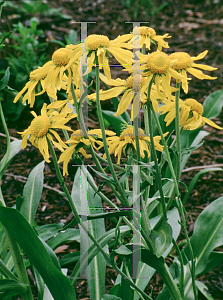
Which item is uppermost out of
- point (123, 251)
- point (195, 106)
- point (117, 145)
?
point (195, 106)

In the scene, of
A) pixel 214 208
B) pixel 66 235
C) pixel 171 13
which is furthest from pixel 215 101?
pixel 171 13

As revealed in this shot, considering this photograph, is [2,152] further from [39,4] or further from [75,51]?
[39,4]

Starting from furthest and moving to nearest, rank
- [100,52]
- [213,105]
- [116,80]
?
[213,105], [116,80], [100,52]

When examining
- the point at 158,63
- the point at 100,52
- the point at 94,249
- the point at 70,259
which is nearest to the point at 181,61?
the point at 158,63

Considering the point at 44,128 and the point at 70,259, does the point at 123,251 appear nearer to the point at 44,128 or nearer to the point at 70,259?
the point at 44,128

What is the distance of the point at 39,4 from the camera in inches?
146

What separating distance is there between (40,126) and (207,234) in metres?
0.89

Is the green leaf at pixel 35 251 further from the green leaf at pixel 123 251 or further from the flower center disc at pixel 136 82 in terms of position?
the flower center disc at pixel 136 82

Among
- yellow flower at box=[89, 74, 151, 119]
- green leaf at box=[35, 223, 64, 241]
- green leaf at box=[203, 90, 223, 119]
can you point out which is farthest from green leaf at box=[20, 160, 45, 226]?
green leaf at box=[203, 90, 223, 119]

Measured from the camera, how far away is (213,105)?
1.97 meters

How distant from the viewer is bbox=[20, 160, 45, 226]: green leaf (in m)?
1.31

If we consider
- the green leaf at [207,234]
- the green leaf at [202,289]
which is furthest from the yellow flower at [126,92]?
the green leaf at [202,289]

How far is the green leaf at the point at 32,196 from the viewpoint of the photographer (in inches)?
51.6

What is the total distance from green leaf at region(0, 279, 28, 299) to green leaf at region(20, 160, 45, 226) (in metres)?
0.24
